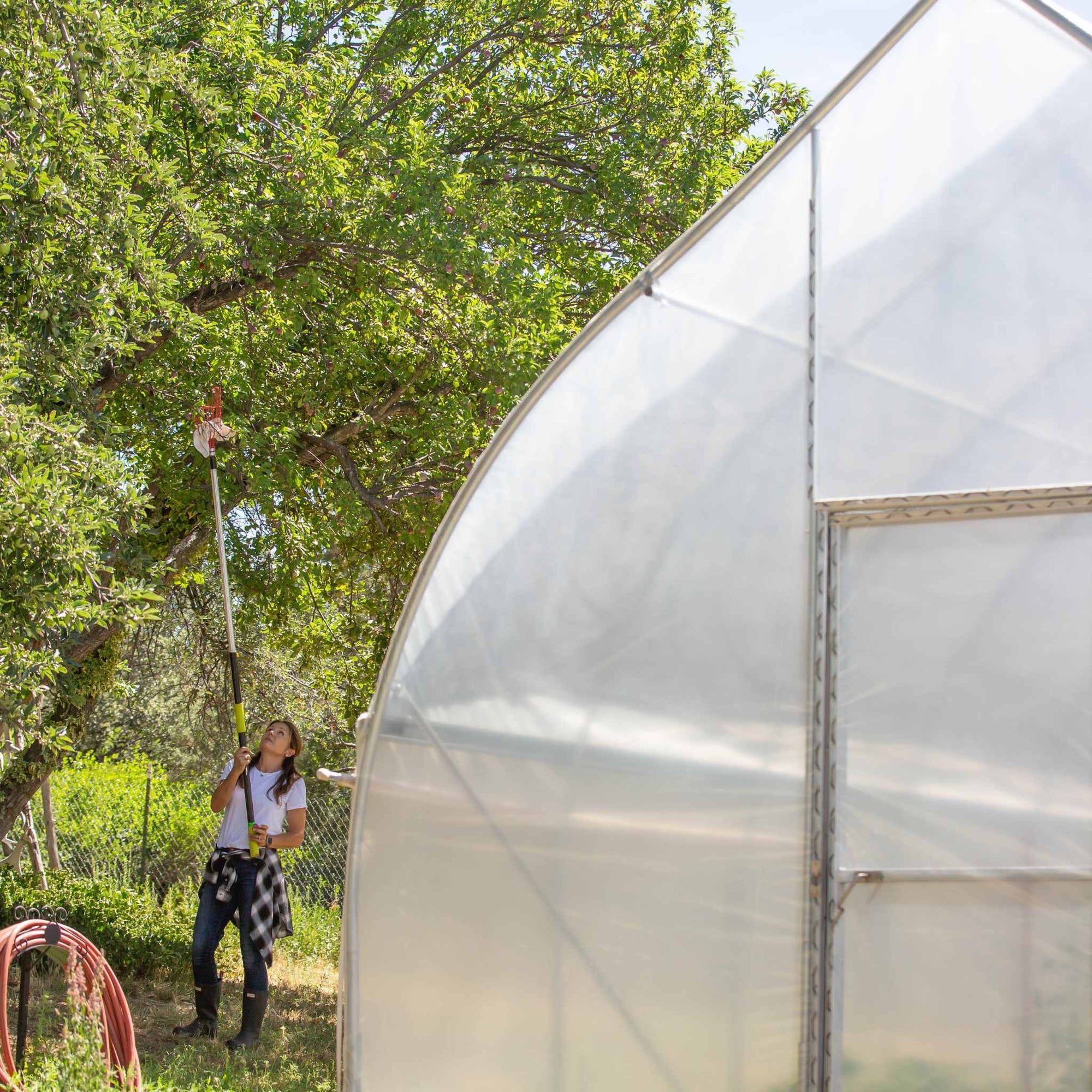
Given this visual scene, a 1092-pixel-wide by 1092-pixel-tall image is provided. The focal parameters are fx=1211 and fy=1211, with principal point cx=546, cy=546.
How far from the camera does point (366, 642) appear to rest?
33.6ft

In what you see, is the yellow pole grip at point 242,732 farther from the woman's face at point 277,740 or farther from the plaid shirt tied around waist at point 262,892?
the woman's face at point 277,740

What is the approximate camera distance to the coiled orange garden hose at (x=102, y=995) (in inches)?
174

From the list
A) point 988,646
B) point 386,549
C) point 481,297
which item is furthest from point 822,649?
point 386,549

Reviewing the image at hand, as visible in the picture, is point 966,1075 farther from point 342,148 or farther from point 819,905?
point 342,148

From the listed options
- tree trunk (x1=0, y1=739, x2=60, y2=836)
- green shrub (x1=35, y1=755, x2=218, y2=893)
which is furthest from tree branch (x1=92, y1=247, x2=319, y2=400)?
green shrub (x1=35, y1=755, x2=218, y2=893)

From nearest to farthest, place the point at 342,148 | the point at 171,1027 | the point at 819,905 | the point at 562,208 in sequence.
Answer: the point at 819,905, the point at 171,1027, the point at 342,148, the point at 562,208

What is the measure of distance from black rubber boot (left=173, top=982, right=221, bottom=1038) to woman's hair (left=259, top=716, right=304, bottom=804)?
1.05m

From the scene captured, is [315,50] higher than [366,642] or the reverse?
higher

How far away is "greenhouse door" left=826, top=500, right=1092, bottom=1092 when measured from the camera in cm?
272

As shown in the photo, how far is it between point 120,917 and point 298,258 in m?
4.99

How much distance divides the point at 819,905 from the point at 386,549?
690 centimetres

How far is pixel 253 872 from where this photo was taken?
5.98m

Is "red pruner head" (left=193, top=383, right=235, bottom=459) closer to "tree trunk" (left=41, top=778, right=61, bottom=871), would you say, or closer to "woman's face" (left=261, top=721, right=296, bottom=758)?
"woman's face" (left=261, top=721, right=296, bottom=758)

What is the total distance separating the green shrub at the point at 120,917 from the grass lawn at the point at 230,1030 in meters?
0.18
